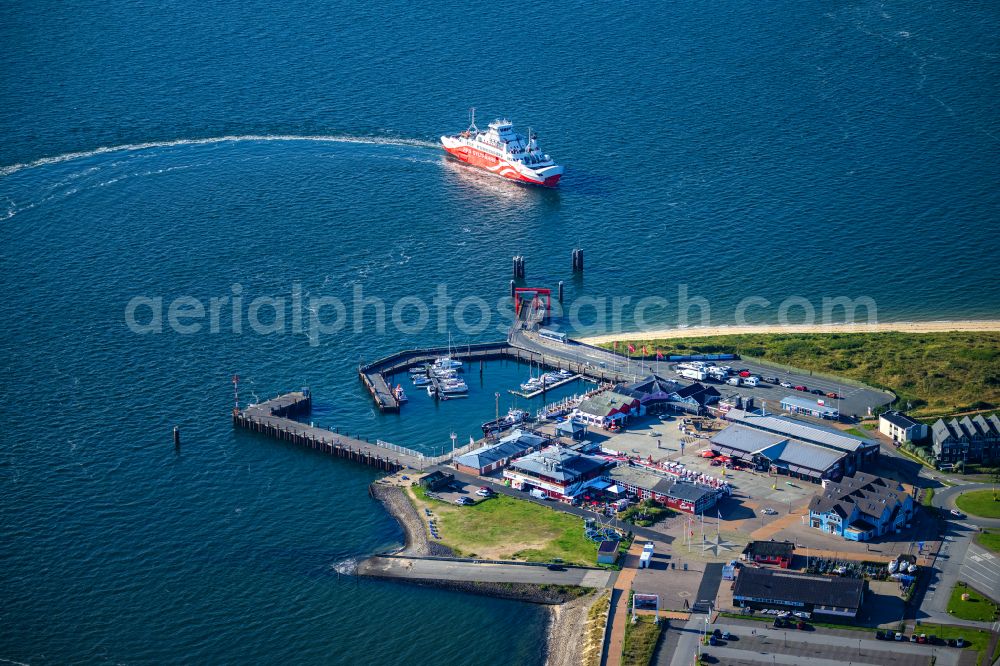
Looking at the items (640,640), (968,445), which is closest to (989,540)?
(968,445)

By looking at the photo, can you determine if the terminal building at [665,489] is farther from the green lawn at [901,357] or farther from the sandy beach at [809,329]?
the sandy beach at [809,329]

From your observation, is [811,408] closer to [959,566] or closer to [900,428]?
[900,428]

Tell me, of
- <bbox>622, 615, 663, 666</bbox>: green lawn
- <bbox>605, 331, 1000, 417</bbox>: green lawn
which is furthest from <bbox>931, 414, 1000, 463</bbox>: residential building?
<bbox>622, 615, 663, 666</bbox>: green lawn

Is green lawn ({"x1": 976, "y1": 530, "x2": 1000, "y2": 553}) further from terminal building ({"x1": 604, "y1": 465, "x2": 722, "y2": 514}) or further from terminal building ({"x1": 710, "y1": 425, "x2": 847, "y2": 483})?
terminal building ({"x1": 604, "y1": 465, "x2": 722, "y2": 514})

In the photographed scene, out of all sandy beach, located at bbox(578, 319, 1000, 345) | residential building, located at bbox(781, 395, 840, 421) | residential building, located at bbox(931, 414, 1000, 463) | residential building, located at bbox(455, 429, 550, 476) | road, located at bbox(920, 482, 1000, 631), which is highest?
sandy beach, located at bbox(578, 319, 1000, 345)

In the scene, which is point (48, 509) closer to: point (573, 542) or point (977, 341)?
point (573, 542)

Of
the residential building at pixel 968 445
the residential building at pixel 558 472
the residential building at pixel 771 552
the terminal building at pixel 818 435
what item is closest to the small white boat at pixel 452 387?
the residential building at pixel 558 472

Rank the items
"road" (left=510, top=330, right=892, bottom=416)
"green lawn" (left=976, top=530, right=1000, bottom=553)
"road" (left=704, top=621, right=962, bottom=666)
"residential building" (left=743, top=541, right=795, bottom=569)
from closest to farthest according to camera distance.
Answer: "road" (left=704, top=621, right=962, bottom=666) → "residential building" (left=743, top=541, right=795, bottom=569) → "green lawn" (left=976, top=530, right=1000, bottom=553) → "road" (left=510, top=330, right=892, bottom=416)
